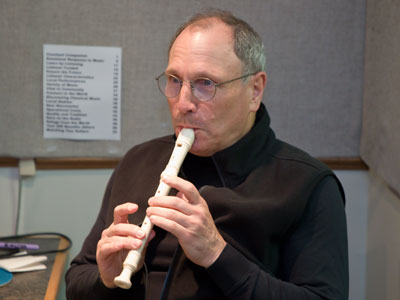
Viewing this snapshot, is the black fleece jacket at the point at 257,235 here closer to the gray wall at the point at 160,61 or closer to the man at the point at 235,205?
the man at the point at 235,205

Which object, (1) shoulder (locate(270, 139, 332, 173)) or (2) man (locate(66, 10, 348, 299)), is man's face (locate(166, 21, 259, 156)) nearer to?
(2) man (locate(66, 10, 348, 299))

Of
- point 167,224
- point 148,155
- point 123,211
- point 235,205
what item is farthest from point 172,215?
point 148,155

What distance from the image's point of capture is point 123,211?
4.15 ft

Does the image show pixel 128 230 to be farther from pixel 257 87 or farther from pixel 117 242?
pixel 257 87

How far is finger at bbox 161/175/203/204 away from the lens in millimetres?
1188

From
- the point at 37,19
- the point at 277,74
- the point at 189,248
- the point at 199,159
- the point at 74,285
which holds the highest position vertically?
the point at 37,19

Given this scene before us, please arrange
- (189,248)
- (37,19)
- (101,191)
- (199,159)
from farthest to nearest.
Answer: (101,191), (37,19), (199,159), (189,248)

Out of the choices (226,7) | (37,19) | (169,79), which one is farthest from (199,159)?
(37,19)

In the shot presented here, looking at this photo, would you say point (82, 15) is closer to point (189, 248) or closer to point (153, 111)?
point (153, 111)

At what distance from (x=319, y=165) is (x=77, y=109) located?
0.93 metres

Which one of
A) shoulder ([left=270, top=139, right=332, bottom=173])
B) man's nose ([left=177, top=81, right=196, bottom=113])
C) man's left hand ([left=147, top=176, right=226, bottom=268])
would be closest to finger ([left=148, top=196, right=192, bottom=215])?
man's left hand ([left=147, top=176, right=226, bottom=268])

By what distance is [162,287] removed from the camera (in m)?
1.40

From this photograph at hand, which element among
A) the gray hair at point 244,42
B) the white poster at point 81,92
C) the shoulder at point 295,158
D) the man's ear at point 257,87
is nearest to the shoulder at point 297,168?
the shoulder at point 295,158

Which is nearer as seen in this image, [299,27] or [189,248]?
[189,248]
